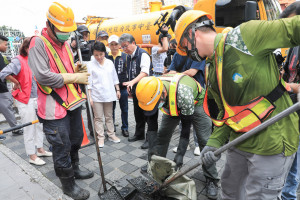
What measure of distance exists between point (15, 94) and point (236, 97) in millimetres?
3978

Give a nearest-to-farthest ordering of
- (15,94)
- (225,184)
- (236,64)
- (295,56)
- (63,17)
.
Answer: (236,64) < (225,184) < (295,56) < (63,17) < (15,94)

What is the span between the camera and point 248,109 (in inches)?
55.1

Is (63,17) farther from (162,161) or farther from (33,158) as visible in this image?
(33,158)

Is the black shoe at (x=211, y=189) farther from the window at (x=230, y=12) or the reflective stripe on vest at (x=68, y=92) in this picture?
the window at (x=230, y=12)

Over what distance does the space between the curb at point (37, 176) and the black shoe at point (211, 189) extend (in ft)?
5.90

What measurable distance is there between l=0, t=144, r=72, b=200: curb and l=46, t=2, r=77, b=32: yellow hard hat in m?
2.10

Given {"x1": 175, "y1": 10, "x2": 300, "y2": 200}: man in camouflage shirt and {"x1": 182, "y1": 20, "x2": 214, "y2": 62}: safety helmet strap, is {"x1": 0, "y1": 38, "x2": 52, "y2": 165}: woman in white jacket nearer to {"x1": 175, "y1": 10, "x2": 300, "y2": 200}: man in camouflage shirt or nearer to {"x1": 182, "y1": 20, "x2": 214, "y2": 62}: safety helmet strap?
{"x1": 182, "y1": 20, "x2": 214, "y2": 62}: safety helmet strap

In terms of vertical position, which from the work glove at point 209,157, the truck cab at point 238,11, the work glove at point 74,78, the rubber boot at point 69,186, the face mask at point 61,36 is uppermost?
the truck cab at point 238,11

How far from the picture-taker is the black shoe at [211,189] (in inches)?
100

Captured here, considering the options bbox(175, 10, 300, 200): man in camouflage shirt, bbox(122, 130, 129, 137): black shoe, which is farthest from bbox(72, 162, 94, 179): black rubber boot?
bbox(175, 10, 300, 200): man in camouflage shirt

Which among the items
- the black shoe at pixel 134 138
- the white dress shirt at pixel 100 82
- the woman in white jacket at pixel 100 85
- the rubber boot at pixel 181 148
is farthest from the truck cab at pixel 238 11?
the black shoe at pixel 134 138

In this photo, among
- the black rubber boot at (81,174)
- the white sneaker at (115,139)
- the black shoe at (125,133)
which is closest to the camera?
the black rubber boot at (81,174)

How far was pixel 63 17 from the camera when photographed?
2322 millimetres

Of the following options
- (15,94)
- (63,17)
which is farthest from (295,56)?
(15,94)
